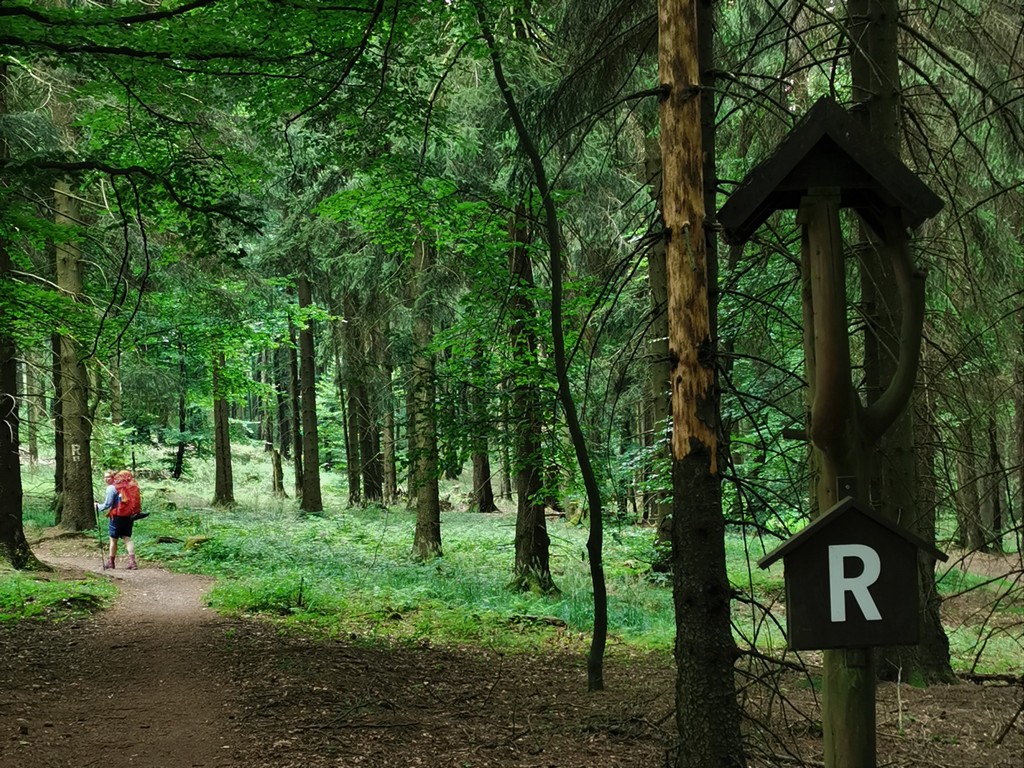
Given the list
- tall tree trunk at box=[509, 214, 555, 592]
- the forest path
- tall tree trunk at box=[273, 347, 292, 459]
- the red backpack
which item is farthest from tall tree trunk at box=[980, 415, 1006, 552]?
tall tree trunk at box=[273, 347, 292, 459]

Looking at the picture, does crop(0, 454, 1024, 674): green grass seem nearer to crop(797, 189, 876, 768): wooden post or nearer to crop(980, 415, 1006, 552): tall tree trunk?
crop(980, 415, 1006, 552): tall tree trunk

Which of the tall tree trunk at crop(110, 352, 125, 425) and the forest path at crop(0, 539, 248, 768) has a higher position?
the tall tree trunk at crop(110, 352, 125, 425)

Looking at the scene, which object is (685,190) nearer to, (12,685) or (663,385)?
(12,685)

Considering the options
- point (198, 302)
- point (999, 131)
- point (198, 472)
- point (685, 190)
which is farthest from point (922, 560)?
point (198, 472)

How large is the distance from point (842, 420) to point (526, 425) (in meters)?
6.25

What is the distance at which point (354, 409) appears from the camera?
24.2 metres

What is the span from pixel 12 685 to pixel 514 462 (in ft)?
18.1

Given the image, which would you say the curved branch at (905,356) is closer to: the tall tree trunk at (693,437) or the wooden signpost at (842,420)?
the wooden signpost at (842,420)

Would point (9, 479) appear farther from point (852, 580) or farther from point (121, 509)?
point (852, 580)

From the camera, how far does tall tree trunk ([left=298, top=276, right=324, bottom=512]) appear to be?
20.9m

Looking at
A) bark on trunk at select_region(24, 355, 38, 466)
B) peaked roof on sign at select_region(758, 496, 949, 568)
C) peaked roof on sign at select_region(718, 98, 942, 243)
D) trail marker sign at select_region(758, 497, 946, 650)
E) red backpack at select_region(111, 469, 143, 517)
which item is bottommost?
red backpack at select_region(111, 469, 143, 517)

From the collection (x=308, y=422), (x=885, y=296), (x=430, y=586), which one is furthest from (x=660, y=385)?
(x=308, y=422)

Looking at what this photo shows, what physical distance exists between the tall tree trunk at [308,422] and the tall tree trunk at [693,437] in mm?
17009

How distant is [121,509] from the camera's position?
1370 centimetres
